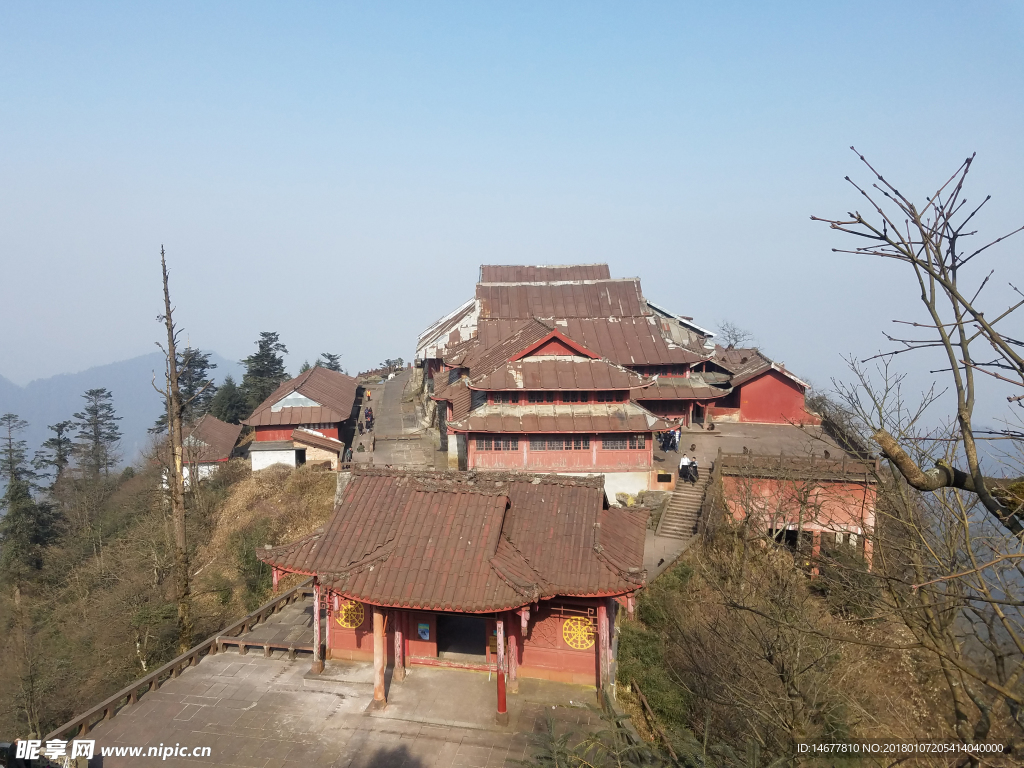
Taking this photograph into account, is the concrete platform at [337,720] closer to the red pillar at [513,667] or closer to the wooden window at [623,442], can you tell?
the red pillar at [513,667]

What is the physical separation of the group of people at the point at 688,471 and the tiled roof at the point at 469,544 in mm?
11024

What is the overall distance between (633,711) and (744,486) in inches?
445

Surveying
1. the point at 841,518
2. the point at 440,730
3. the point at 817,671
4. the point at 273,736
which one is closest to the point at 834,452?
the point at 841,518

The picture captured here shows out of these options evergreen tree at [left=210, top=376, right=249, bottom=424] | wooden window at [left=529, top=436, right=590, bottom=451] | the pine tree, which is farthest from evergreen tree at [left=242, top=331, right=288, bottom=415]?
wooden window at [left=529, top=436, right=590, bottom=451]

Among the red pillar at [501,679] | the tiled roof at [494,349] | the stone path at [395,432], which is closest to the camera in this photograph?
the red pillar at [501,679]

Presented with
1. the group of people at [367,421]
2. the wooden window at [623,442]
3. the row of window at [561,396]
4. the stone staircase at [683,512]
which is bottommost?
the stone staircase at [683,512]

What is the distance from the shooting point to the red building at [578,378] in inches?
1048

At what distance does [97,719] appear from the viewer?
541 inches

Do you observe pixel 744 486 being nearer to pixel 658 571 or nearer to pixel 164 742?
pixel 658 571

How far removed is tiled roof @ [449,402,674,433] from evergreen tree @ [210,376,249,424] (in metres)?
30.3

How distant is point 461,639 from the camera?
1673cm

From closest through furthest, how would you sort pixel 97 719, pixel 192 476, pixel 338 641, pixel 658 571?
pixel 97 719
pixel 338 641
pixel 658 571
pixel 192 476

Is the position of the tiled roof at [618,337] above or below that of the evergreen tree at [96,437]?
above

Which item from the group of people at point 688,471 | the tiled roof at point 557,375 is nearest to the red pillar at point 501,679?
the tiled roof at point 557,375
